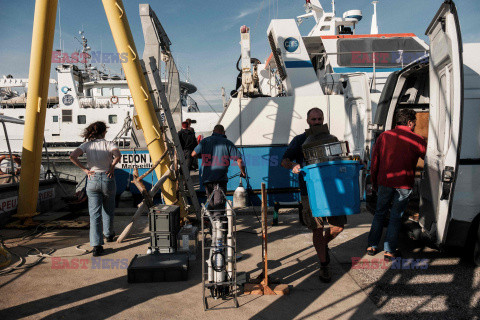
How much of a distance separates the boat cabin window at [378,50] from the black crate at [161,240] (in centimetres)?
842

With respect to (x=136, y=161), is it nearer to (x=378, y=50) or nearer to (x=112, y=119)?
(x=378, y=50)

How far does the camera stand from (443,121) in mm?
3514

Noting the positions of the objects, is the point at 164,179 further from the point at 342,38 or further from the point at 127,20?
the point at 342,38

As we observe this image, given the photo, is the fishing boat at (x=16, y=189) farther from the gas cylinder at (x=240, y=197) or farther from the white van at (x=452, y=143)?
the white van at (x=452, y=143)

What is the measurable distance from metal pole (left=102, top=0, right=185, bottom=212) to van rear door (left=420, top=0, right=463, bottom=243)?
3722 mm

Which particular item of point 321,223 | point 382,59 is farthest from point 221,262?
point 382,59

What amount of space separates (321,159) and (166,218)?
212 cm

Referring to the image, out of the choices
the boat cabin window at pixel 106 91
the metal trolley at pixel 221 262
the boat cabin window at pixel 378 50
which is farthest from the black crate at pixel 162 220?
the boat cabin window at pixel 106 91

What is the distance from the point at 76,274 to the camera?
3.72 metres

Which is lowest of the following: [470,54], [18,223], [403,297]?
[403,297]

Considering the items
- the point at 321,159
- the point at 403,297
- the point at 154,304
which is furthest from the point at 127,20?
the point at 403,297

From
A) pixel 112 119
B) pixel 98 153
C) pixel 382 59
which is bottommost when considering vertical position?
pixel 98 153

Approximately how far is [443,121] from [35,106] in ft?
Answer: 21.0

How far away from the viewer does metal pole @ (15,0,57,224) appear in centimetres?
551
